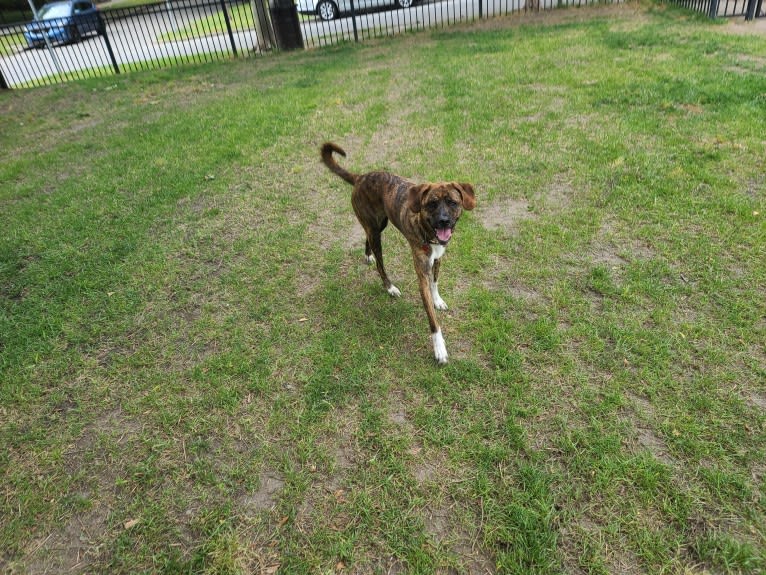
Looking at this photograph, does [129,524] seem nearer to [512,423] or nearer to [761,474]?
[512,423]

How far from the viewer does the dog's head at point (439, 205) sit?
2877 millimetres

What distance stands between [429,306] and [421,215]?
2.04 feet

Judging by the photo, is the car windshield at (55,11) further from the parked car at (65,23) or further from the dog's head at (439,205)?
the dog's head at (439,205)

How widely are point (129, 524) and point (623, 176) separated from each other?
209 inches

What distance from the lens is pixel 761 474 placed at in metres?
2.32

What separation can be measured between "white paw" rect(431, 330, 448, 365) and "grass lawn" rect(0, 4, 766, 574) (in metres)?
0.10

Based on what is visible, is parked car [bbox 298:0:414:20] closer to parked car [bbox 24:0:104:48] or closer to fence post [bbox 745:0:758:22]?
parked car [bbox 24:0:104:48]

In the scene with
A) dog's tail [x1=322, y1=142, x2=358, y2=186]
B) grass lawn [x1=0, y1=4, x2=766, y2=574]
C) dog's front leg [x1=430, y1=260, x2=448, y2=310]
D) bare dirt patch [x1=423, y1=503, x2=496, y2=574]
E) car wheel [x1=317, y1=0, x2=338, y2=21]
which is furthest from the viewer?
car wheel [x1=317, y1=0, x2=338, y2=21]

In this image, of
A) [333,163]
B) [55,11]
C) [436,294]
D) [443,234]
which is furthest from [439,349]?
[55,11]

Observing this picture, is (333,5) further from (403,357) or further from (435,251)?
(403,357)

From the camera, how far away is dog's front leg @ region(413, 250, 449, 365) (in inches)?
124

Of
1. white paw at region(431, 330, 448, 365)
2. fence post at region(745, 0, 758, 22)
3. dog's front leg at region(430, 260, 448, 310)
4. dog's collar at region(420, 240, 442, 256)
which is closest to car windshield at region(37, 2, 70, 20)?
fence post at region(745, 0, 758, 22)

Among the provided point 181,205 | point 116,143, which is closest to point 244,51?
point 116,143

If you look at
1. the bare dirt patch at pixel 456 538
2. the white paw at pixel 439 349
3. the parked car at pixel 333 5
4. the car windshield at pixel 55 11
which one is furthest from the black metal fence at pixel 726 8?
the car windshield at pixel 55 11
